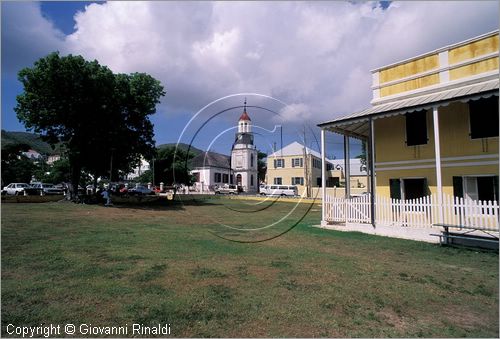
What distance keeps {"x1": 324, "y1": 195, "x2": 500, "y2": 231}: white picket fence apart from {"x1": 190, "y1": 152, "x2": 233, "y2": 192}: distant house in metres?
57.0

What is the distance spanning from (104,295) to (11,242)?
272 inches

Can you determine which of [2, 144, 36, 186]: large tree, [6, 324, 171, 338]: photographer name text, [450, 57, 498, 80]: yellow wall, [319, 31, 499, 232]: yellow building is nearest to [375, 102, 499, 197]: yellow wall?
[319, 31, 499, 232]: yellow building

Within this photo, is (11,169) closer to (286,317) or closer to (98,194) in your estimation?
(98,194)

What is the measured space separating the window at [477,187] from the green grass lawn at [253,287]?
11.6ft

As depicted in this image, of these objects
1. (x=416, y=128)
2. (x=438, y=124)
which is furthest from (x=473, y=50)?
(x=416, y=128)

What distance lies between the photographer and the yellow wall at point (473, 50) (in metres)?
13.2

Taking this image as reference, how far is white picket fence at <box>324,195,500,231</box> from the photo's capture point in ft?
34.7

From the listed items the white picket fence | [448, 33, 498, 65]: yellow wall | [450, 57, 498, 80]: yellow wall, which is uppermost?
[448, 33, 498, 65]: yellow wall

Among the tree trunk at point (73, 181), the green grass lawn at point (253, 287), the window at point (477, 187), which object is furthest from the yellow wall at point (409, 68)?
the tree trunk at point (73, 181)

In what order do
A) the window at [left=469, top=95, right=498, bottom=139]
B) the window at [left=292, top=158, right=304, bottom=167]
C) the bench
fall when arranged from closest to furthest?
the bench
the window at [left=469, top=95, right=498, bottom=139]
the window at [left=292, top=158, right=304, bottom=167]

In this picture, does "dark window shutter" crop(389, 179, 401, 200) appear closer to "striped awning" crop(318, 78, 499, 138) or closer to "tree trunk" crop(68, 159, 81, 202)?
"striped awning" crop(318, 78, 499, 138)

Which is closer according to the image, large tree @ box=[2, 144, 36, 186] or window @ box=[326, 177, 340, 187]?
large tree @ box=[2, 144, 36, 186]

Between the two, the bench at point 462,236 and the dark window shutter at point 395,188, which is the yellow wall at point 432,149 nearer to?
the dark window shutter at point 395,188

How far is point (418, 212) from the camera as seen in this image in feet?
40.3
